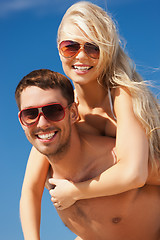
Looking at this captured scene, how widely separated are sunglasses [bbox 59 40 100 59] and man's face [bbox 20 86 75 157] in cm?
51

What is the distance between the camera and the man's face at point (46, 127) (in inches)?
177

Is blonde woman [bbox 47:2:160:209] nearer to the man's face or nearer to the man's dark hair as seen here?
the man's dark hair

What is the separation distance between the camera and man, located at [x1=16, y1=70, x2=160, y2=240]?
14.9 ft

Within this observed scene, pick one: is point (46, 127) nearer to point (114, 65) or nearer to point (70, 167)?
point (70, 167)

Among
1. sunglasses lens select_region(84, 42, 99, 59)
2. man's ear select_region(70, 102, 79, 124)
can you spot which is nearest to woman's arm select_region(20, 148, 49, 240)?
man's ear select_region(70, 102, 79, 124)

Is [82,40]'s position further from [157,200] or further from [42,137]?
[157,200]

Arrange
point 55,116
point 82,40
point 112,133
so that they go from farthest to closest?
point 112,133
point 82,40
point 55,116

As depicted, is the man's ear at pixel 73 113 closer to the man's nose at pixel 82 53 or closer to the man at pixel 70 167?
the man at pixel 70 167

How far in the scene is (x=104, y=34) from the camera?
4.90m

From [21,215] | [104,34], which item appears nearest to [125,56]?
[104,34]

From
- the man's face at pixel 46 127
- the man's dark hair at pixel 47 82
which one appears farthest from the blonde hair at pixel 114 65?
the man's face at pixel 46 127

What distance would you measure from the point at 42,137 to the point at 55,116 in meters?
0.24

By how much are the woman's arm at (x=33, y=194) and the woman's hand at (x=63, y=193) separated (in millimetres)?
270

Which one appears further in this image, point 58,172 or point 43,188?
point 43,188
